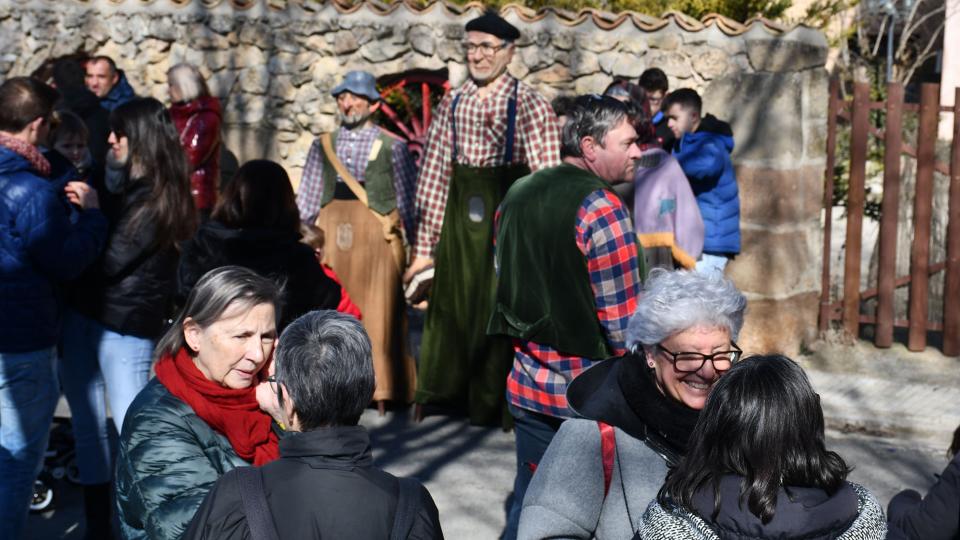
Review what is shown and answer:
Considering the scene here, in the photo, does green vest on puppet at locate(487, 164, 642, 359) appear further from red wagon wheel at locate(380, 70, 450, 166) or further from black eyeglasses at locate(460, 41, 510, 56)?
red wagon wheel at locate(380, 70, 450, 166)

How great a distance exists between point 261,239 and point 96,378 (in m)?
1.11

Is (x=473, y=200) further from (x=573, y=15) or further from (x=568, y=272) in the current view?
(x=573, y=15)

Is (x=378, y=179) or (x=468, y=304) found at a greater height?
(x=378, y=179)

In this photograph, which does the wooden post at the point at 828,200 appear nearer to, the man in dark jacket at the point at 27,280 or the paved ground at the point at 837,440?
the paved ground at the point at 837,440

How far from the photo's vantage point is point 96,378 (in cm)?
521

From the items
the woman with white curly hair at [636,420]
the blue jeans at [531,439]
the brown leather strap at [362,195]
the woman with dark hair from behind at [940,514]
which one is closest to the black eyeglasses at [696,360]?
the woman with white curly hair at [636,420]

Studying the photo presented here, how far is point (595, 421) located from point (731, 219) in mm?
4538

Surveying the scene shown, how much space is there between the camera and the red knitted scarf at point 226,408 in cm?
331

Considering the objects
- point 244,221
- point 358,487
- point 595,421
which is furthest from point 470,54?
point 358,487

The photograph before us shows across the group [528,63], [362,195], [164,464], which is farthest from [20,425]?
[528,63]

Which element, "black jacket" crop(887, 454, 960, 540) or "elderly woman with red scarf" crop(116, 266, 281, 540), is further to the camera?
"black jacket" crop(887, 454, 960, 540)

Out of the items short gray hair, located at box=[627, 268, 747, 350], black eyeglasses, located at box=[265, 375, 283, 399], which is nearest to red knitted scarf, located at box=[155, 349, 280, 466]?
black eyeglasses, located at box=[265, 375, 283, 399]

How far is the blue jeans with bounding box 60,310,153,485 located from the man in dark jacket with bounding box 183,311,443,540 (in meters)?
2.43

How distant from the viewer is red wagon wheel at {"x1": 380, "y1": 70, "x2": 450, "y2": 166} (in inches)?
384
